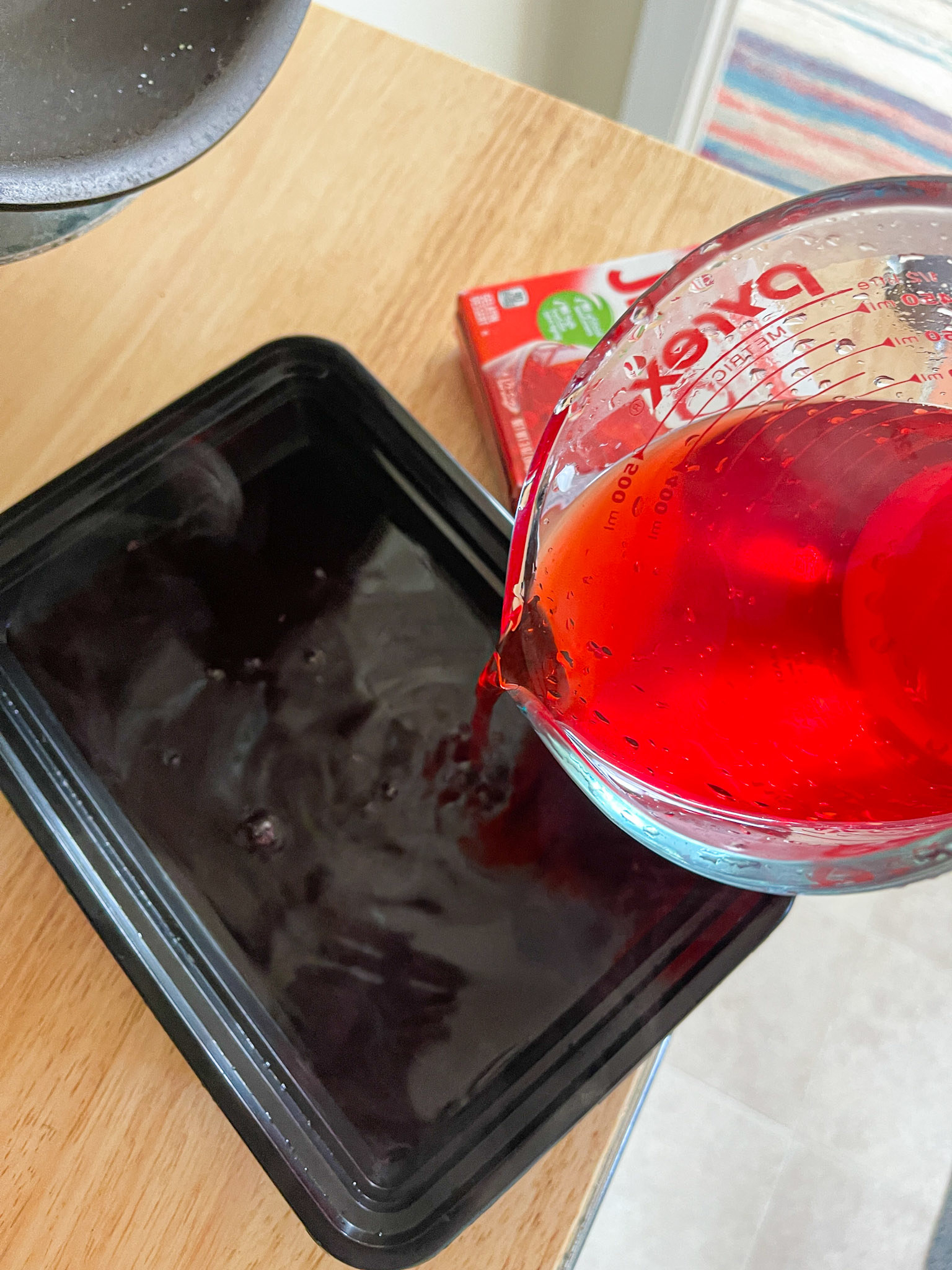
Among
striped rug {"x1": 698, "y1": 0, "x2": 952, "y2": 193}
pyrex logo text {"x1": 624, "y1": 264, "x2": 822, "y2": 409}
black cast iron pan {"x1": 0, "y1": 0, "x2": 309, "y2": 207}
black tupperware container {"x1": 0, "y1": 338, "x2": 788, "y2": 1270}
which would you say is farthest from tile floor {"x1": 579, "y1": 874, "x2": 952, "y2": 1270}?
striped rug {"x1": 698, "y1": 0, "x2": 952, "y2": 193}

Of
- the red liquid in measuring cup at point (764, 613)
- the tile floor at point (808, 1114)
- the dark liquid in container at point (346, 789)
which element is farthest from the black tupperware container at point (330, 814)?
the tile floor at point (808, 1114)

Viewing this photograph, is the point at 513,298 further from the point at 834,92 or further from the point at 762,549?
the point at 834,92

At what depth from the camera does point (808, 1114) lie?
1144 mm

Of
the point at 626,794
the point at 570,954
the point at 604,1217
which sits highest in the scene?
the point at 626,794

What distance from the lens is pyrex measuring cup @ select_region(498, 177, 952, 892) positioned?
1.31 feet

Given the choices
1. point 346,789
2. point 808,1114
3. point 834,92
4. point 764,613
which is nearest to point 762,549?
point 764,613

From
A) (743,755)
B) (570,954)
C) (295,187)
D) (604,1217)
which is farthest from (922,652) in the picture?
(604,1217)

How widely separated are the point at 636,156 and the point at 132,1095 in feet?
2.15

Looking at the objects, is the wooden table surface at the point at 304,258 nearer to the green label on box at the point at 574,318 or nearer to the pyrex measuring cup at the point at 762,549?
the green label on box at the point at 574,318

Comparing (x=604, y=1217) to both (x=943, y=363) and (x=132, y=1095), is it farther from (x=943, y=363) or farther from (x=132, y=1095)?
(x=943, y=363)

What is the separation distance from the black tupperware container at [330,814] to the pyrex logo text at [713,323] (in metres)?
0.14

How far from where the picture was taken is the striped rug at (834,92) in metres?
1.63

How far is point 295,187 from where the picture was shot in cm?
67

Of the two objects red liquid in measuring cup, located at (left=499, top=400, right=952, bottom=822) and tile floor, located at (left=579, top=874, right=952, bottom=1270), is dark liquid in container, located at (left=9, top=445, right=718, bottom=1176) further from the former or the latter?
tile floor, located at (left=579, top=874, right=952, bottom=1270)
